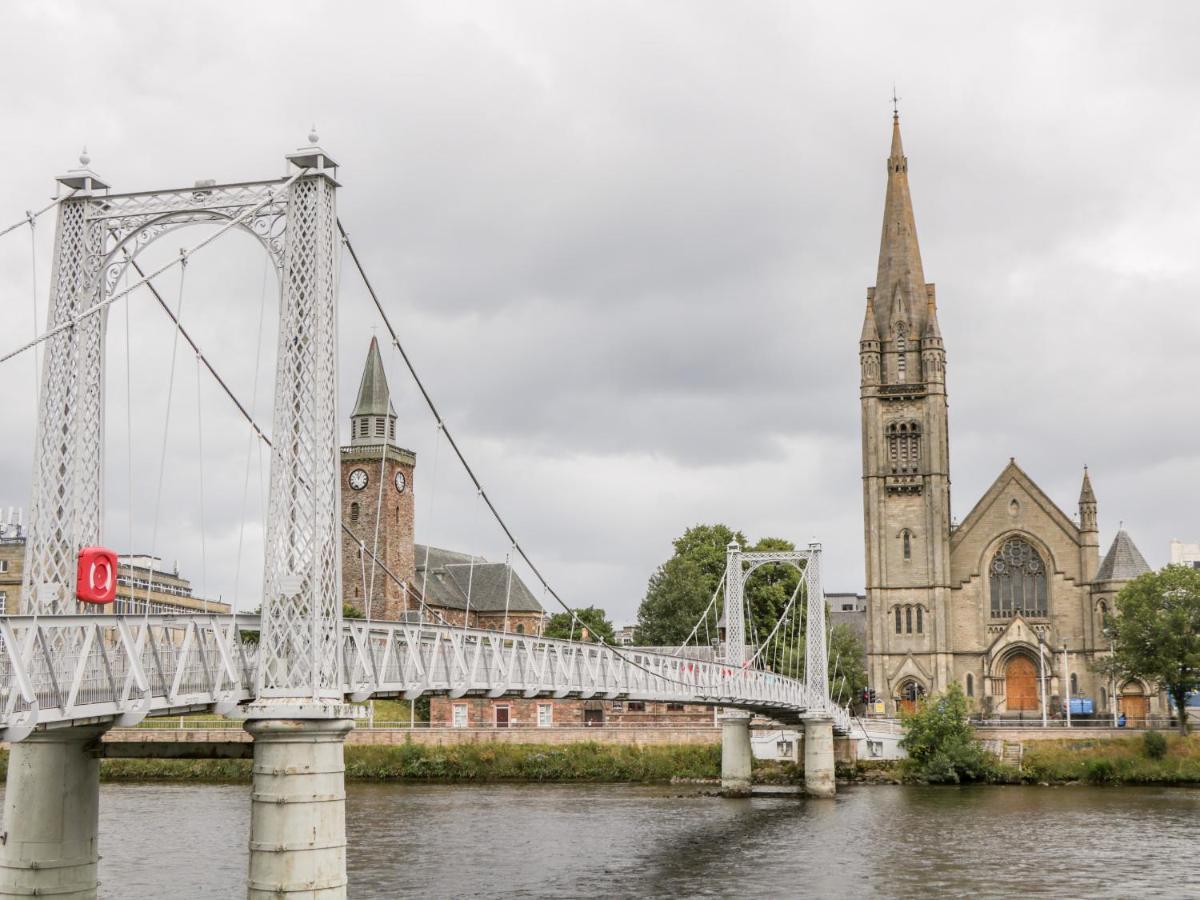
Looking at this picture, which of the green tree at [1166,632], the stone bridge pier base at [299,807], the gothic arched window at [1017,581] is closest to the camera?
the stone bridge pier base at [299,807]

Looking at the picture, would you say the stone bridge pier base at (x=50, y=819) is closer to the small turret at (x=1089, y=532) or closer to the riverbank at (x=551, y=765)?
the riverbank at (x=551, y=765)

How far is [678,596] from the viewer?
93.9m

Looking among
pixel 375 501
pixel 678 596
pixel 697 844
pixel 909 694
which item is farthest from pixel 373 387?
pixel 697 844

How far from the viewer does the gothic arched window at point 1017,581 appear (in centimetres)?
9212

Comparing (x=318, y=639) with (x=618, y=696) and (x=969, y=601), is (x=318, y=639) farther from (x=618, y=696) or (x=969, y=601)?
(x=969, y=601)

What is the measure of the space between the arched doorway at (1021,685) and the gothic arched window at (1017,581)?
305 centimetres

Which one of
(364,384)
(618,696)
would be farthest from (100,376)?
(364,384)

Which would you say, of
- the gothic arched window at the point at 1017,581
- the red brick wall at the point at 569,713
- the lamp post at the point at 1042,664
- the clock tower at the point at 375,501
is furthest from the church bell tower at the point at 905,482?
the clock tower at the point at 375,501

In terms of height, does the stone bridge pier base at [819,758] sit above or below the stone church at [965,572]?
below

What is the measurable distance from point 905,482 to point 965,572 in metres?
6.91

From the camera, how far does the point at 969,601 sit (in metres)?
93.1

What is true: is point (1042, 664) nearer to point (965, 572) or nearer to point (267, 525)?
point (965, 572)

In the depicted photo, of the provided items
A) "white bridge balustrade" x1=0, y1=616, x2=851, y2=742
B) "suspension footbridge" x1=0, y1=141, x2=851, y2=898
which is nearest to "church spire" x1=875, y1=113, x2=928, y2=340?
"white bridge balustrade" x1=0, y1=616, x2=851, y2=742

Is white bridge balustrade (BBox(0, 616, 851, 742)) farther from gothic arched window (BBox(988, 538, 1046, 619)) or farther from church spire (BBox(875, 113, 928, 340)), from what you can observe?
church spire (BBox(875, 113, 928, 340))
